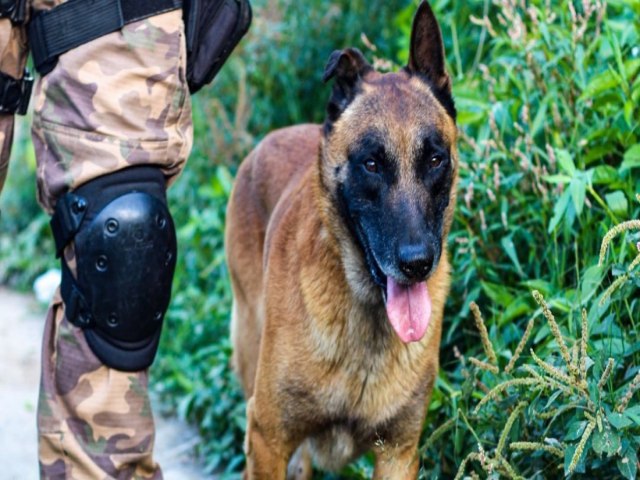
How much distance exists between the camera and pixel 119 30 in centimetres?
266

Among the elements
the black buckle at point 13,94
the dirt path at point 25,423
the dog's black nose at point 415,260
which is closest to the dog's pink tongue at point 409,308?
the dog's black nose at point 415,260

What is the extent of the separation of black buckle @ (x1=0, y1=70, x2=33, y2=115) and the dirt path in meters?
1.68

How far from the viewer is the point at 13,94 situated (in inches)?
106

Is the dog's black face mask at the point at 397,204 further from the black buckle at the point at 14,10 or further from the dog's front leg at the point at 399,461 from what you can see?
the black buckle at the point at 14,10

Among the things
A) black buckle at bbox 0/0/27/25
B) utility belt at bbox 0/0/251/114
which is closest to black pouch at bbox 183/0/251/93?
utility belt at bbox 0/0/251/114

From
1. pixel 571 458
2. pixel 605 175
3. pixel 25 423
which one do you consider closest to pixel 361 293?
pixel 571 458

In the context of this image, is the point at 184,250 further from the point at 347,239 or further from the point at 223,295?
the point at 347,239

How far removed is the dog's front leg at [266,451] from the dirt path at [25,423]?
3.36ft

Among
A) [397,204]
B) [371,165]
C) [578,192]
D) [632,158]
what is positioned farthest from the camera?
[632,158]

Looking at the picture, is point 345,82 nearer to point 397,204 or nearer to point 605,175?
point 397,204

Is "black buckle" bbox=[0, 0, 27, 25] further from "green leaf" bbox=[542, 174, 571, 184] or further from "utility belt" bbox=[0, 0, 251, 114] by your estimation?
"green leaf" bbox=[542, 174, 571, 184]

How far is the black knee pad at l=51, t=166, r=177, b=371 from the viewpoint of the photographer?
260 cm

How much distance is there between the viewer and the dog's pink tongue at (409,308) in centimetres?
283

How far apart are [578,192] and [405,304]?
757mm
